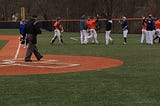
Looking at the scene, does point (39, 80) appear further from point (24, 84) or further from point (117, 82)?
point (117, 82)

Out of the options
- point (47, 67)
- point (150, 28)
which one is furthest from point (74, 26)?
point (47, 67)

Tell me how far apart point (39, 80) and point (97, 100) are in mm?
3589

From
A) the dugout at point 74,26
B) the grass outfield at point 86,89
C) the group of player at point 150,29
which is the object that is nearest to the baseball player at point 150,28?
the group of player at point 150,29

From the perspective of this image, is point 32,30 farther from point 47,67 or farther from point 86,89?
point 86,89

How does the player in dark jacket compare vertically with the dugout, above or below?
above

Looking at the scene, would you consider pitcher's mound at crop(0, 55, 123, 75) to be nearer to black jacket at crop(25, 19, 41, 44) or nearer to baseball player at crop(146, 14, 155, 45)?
black jacket at crop(25, 19, 41, 44)

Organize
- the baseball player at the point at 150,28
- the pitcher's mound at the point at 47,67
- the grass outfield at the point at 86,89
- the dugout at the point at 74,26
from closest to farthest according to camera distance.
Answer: the grass outfield at the point at 86,89 < the pitcher's mound at the point at 47,67 < the baseball player at the point at 150,28 < the dugout at the point at 74,26

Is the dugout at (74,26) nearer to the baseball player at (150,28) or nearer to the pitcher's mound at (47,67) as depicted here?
the baseball player at (150,28)

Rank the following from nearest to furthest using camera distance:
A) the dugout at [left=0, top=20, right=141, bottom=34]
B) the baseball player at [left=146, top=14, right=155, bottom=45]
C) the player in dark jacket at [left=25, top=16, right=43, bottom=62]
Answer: the player in dark jacket at [left=25, top=16, right=43, bottom=62]
the baseball player at [left=146, top=14, right=155, bottom=45]
the dugout at [left=0, top=20, right=141, bottom=34]

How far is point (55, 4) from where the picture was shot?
7519cm

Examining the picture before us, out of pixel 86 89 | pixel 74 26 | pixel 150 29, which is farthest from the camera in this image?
pixel 74 26

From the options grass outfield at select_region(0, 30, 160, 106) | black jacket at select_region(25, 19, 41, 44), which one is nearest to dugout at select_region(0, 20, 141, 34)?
black jacket at select_region(25, 19, 41, 44)

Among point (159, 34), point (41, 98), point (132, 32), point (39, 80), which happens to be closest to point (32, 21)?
point (39, 80)

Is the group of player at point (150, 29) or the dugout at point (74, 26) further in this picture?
the dugout at point (74, 26)
